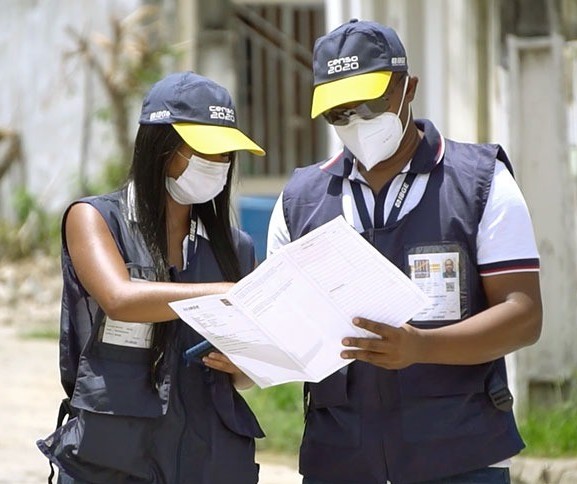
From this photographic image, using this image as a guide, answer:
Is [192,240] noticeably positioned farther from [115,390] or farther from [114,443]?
[114,443]

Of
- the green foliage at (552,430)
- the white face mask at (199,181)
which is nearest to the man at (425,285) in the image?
the white face mask at (199,181)

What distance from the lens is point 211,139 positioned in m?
3.20

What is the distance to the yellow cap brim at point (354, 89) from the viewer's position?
10.2 ft

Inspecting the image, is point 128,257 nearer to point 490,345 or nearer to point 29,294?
point 490,345

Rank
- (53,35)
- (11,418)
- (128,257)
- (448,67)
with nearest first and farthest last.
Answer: (128,257) → (448,67) → (11,418) → (53,35)

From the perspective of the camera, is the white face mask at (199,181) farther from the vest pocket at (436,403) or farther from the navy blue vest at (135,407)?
the vest pocket at (436,403)

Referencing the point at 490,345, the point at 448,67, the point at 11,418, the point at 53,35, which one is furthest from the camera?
the point at 53,35

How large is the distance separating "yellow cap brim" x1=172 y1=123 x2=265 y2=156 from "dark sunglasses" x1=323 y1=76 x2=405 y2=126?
19 cm

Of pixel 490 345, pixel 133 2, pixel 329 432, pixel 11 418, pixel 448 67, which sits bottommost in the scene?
pixel 11 418

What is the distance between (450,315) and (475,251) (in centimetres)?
15

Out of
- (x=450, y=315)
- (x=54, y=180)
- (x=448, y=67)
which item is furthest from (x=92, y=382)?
(x=54, y=180)

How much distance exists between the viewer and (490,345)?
3018 millimetres

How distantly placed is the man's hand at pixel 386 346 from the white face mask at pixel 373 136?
45 centimetres

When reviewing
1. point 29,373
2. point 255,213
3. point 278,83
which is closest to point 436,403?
point 29,373
